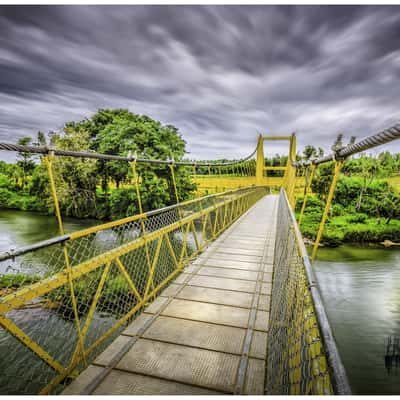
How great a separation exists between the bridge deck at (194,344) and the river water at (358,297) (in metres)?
2.15

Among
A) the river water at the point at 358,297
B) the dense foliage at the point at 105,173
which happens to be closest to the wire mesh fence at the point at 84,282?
the river water at the point at 358,297

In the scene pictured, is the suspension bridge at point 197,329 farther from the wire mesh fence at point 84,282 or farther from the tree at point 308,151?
the tree at point 308,151

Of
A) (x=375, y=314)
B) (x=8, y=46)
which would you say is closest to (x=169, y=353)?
(x=375, y=314)

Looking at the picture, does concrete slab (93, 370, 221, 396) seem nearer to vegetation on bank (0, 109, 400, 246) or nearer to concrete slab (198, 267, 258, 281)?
concrete slab (198, 267, 258, 281)

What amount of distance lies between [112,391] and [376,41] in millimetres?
12328

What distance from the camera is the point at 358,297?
947cm

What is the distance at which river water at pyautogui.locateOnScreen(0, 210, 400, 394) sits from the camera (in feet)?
20.9

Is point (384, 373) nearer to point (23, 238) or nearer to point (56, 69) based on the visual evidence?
point (23, 238)

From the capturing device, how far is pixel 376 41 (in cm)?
889

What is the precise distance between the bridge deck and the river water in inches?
84.7

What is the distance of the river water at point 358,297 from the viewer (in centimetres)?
638

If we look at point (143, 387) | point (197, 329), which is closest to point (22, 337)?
point (143, 387)

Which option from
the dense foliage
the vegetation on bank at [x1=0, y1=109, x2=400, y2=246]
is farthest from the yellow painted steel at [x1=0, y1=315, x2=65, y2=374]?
the vegetation on bank at [x1=0, y1=109, x2=400, y2=246]

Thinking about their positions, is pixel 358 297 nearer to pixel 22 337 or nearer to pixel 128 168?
pixel 22 337
